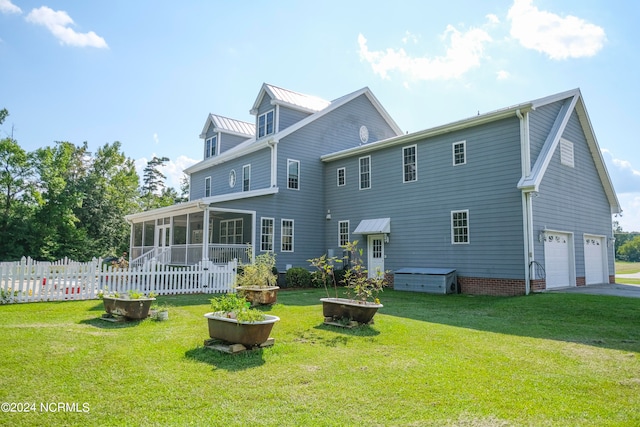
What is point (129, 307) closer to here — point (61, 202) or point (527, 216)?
point (527, 216)

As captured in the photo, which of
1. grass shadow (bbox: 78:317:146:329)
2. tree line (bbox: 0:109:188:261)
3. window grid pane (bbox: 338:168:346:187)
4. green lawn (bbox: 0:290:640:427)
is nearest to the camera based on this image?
green lawn (bbox: 0:290:640:427)

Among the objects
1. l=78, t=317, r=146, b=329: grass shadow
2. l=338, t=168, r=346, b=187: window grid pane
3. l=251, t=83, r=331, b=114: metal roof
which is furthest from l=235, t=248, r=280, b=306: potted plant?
l=251, t=83, r=331, b=114: metal roof

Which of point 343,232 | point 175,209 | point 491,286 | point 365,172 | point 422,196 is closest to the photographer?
point 491,286

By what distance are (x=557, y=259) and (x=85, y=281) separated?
15.8 meters

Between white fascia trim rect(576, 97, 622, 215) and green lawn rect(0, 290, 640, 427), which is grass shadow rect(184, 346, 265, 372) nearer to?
green lawn rect(0, 290, 640, 427)

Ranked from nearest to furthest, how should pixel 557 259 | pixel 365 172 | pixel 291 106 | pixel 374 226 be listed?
pixel 557 259 → pixel 374 226 → pixel 365 172 → pixel 291 106

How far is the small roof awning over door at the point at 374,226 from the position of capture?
17391mm

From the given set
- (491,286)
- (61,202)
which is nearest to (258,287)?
(491,286)

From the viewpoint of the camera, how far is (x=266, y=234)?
1850 cm

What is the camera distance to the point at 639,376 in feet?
16.7

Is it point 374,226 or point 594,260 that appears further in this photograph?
point 374,226

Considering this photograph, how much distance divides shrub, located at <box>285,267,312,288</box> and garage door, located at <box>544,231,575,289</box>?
9.33 m

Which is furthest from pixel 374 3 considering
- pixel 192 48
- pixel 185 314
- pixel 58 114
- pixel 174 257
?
pixel 58 114

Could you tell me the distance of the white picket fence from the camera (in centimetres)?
1093
